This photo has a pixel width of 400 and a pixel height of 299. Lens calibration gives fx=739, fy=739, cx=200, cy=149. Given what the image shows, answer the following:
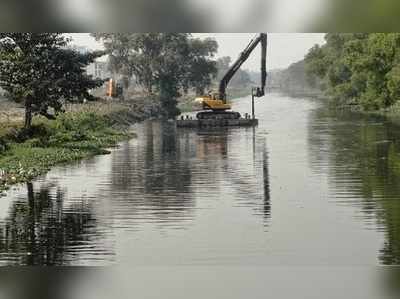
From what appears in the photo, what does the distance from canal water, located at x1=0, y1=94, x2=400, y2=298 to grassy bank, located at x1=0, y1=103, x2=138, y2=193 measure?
0.41 metres

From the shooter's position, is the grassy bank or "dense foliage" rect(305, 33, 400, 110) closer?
the grassy bank

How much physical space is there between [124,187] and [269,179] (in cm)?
252

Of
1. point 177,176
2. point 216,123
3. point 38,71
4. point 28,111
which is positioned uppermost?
point 38,71

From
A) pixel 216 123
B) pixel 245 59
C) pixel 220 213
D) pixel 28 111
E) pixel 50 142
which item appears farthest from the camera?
pixel 245 59

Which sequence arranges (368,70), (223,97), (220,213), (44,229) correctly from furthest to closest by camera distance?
(368,70)
(223,97)
(220,213)
(44,229)

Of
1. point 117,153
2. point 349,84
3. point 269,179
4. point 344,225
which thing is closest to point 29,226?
point 344,225

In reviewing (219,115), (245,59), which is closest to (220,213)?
(219,115)

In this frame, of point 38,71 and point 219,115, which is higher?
point 38,71

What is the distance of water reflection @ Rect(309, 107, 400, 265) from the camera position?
26.3 ft

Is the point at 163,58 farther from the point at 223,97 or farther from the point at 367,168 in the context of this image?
the point at 367,168

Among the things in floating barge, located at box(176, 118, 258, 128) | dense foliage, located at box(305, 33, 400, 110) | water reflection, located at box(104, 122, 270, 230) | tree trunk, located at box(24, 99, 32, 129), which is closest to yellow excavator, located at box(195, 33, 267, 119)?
floating barge, located at box(176, 118, 258, 128)

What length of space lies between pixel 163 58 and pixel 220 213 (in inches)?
1233

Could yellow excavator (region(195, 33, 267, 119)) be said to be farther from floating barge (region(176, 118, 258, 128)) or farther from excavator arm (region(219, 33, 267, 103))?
floating barge (region(176, 118, 258, 128))

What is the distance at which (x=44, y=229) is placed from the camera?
7.98m
